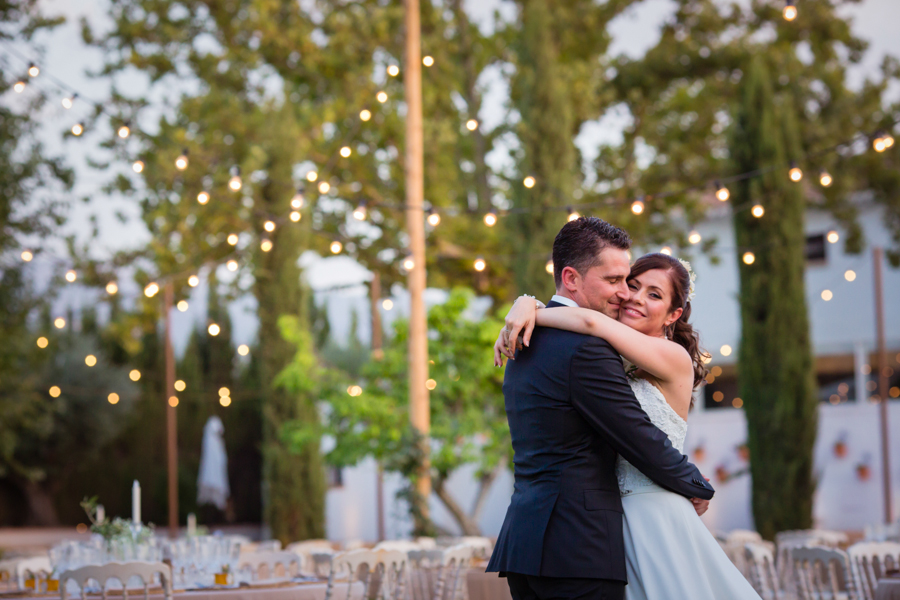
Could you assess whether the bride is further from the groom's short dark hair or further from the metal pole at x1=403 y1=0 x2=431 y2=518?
the metal pole at x1=403 y1=0 x2=431 y2=518

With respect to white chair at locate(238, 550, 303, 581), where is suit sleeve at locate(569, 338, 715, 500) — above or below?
above

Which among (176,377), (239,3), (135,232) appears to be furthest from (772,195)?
(176,377)

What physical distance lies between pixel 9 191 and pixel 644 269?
501 inches

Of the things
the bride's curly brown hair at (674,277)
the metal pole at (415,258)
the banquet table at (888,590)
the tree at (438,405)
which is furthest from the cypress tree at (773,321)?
the bride's curly brown hair at (674,277)

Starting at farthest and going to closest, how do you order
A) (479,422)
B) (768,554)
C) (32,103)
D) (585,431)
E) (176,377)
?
(176,377), (32,103), (479,422), (768,554), (585,431)

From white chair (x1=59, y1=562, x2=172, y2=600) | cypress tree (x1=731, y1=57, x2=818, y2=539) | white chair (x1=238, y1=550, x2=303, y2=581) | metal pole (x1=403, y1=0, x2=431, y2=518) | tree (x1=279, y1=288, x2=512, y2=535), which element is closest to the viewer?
white chair (x1=59, y1=562, x2=172, y2=600)

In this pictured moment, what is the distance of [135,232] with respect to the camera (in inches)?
599

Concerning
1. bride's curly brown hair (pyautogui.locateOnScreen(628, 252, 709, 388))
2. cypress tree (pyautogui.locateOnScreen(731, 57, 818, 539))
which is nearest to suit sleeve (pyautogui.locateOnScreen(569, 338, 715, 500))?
bride's curly brown hair (pyautogui.locateOnScreen(628, 252, 709, 388))

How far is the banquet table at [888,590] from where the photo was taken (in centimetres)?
498

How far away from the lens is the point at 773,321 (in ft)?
41.3

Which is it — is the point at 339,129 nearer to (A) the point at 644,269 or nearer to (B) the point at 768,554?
(B) the point at 768,554

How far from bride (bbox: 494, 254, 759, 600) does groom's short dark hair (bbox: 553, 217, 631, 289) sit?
0.14 meters

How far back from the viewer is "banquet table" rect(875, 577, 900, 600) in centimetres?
498

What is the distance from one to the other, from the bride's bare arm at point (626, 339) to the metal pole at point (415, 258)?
23.1ft
